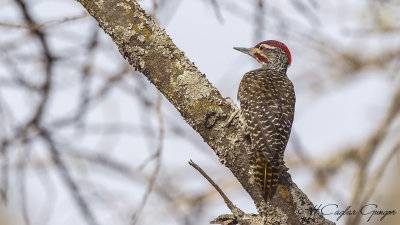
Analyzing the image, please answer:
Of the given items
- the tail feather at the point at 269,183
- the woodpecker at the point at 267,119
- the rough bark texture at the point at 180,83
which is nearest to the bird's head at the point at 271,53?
the woodpecker at the point at 267,119

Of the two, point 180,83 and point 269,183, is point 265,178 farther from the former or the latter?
point 180,83

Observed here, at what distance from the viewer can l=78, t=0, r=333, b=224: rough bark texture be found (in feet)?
10.8

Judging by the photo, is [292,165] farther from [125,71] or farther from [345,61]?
[125,71]

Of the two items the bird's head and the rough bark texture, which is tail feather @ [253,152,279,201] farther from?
the bird's head

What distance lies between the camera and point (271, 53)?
6762 millimetres

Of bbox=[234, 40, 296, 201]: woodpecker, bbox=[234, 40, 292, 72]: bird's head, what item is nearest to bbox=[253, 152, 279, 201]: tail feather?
bbox=[234, 40, 296, 201]: woodpecker

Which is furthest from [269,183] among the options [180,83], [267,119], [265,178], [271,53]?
[271,53]

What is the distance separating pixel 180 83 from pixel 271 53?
360 cm

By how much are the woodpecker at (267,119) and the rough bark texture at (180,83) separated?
0.09 metres

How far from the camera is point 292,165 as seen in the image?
822cm

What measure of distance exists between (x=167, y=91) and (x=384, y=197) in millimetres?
3915

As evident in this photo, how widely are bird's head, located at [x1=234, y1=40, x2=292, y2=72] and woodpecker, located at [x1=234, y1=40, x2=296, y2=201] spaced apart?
1.04m

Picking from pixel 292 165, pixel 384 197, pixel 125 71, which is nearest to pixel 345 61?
pixel 292 165

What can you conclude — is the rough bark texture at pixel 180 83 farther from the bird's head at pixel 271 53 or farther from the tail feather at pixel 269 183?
the bird's head at pixel 271 53
